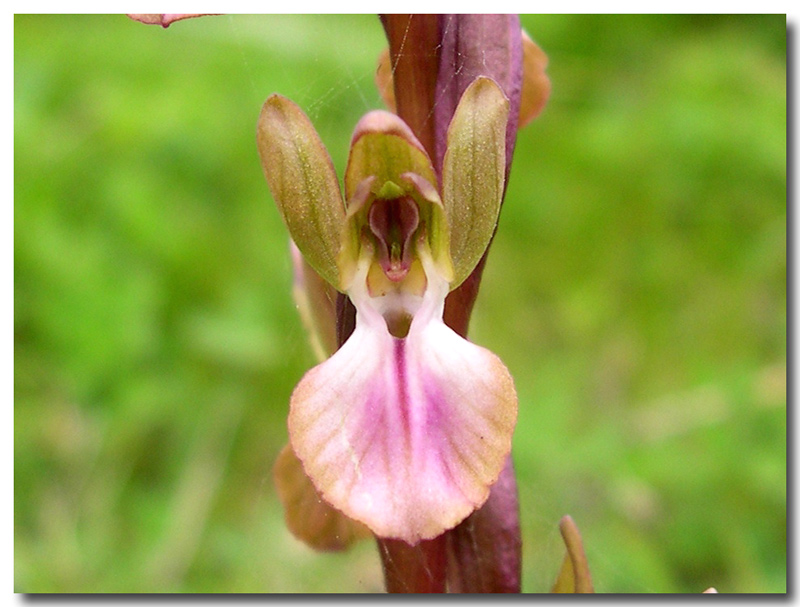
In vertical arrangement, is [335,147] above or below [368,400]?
above

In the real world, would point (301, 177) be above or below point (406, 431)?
above

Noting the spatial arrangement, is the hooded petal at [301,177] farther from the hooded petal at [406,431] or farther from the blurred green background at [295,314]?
the blurred green background at [295,314]

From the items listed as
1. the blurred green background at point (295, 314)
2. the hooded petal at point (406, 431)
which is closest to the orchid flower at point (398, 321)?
the hooded petal at point (406, 431)

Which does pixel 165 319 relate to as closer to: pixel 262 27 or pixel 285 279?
pixel 285 279

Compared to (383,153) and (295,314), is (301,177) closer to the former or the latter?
(383,153)

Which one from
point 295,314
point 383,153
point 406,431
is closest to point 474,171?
point 383,153

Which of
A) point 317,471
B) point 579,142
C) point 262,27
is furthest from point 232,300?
point 317,471

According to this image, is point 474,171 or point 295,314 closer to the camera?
point 474,171
